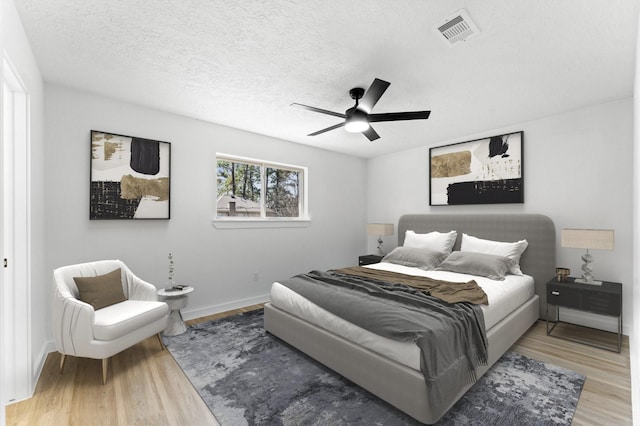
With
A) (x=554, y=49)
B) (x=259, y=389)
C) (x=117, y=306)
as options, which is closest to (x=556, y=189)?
(x=554, y=49)

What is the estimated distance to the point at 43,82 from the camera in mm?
2750

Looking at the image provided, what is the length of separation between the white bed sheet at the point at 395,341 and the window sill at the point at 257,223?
1.33 meters

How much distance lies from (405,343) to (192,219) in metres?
2.93

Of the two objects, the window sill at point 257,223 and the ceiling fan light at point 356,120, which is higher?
the ceiling fan light at point 356,120

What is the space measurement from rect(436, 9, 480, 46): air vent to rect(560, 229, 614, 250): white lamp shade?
236 cm

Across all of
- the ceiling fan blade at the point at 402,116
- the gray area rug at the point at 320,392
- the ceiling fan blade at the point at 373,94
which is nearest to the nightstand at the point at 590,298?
the gray area rug at the point at 320,392

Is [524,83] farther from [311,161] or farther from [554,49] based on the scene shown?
[311,161]

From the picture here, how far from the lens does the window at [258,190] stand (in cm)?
419

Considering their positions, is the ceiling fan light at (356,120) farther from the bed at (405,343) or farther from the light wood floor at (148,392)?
the light wood floor at (148,392)

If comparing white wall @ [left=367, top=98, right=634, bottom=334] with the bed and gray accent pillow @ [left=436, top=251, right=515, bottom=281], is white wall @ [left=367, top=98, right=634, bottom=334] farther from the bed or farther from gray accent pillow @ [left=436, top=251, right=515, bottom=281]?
gray accent pillow @ [left=436, top=251, right=515, bottom=281]

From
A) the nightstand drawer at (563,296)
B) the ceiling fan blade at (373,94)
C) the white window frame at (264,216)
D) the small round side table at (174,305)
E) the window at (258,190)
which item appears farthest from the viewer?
the window at (258,190)

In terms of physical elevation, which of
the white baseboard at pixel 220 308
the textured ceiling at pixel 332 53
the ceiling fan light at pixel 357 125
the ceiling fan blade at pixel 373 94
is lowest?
the white baseboard at pixel 220 308

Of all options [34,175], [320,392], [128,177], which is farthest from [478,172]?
[34,175]

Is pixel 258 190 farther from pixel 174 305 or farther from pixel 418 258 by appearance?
pixel 418 258
